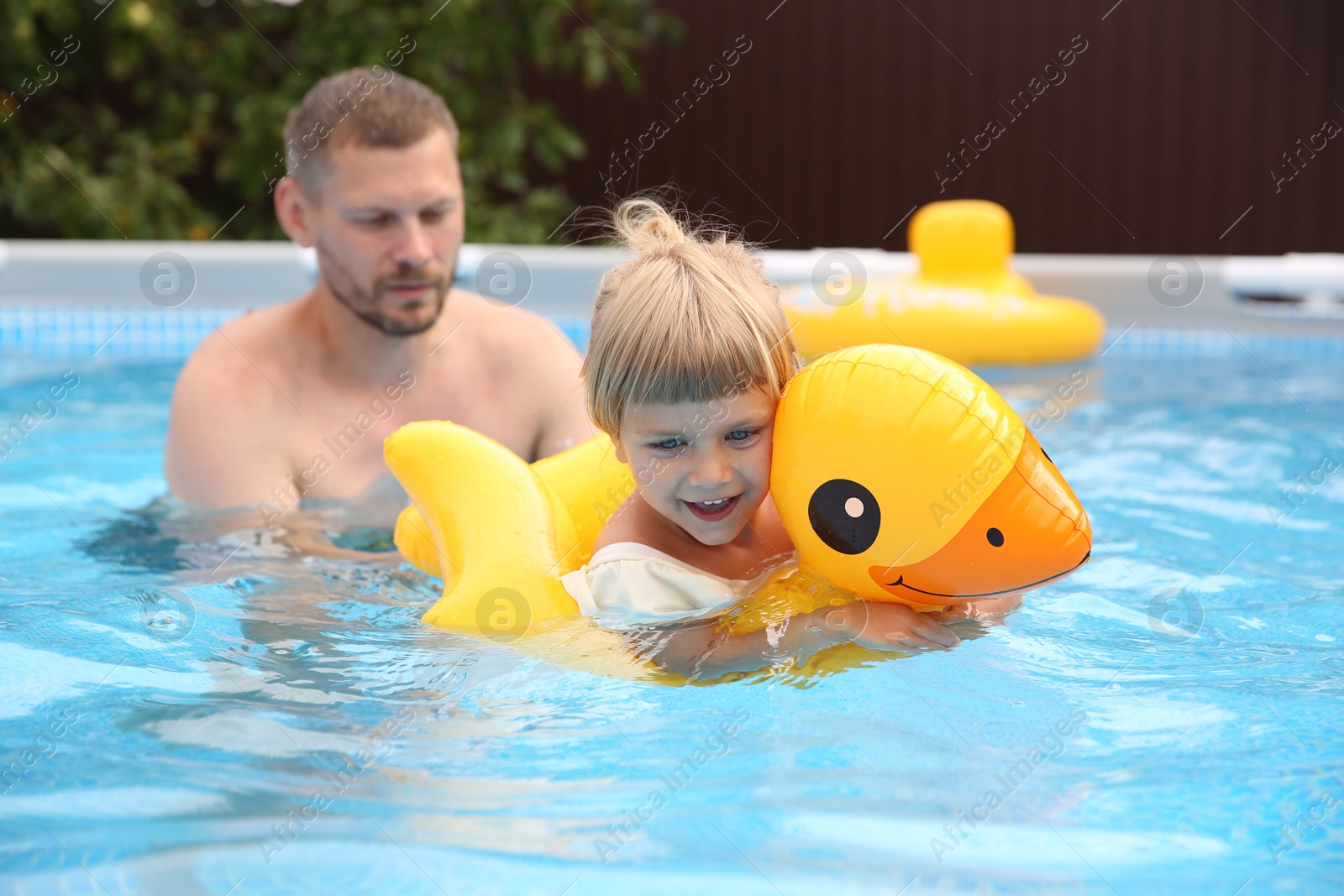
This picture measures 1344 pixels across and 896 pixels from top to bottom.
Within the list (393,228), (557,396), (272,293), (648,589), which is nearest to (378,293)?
(393,228)

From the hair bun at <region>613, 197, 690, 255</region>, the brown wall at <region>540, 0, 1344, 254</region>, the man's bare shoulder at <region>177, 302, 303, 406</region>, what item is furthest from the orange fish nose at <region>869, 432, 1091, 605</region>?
the brown wall at <region>540, 0, 1344, 254</region>

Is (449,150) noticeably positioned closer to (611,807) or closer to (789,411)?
(789,411)

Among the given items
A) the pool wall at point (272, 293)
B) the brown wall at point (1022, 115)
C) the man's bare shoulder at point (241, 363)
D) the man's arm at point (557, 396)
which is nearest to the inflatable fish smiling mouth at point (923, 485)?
the man's arm at point (557, 396)

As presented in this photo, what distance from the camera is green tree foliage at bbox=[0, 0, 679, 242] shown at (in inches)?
293

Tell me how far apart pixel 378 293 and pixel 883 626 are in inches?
64.3

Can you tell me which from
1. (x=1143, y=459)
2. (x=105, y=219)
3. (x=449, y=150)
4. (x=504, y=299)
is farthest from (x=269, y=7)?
(x=1143, y=459)

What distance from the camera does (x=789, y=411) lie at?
6.64 feet

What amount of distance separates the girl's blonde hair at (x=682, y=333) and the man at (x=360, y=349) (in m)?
1.03

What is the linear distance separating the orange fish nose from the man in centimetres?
136

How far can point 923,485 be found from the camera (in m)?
1.95

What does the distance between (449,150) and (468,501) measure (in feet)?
3.79

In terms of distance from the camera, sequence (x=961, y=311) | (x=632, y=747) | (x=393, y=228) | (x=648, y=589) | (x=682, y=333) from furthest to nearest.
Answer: (x=961, y=311)
(x=393, y=228)
(x=648, y=589)
(x=682, y=333)
(x=632, y=747)

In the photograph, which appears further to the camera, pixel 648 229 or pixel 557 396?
pixel 557 396

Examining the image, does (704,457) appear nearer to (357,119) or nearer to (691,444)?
(691,444)
